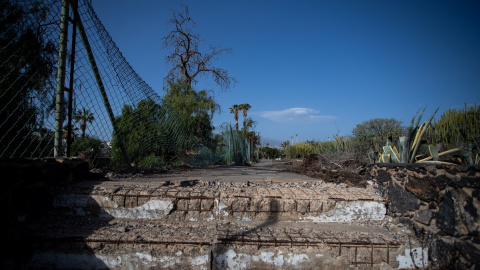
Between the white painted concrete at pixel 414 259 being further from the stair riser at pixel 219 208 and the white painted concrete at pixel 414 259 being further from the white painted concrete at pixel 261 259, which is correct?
the white painted concrete at pixel 261 259

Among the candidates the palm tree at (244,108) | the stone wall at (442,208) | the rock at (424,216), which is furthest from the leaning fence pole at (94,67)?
the palm tree at (244,108)

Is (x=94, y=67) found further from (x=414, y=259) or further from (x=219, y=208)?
(x=414, y=259)

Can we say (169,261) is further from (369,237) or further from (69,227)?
(369,237)

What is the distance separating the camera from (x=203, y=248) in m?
1.82

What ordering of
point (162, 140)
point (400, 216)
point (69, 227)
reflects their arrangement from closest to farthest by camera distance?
point (69, 227) → point (400, 216) → point (162, 140)

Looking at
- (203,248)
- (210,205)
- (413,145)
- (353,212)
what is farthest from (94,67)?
(413,145)

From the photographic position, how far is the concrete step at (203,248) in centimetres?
178

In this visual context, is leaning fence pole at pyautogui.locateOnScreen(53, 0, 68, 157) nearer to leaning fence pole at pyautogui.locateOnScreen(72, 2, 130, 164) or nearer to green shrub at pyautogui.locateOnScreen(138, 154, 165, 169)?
leaning fence pole at pyautogui.locateOnScreen(72, 2, 130, 164)

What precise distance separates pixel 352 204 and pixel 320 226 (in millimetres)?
399

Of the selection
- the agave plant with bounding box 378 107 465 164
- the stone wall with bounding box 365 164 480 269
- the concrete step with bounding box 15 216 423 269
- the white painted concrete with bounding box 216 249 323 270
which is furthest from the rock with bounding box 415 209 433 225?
the agave plant with bounding box 378 107 465 164

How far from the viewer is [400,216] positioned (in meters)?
2.23

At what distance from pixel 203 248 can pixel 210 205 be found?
0.48 metres

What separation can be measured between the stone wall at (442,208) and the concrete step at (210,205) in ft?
0.74

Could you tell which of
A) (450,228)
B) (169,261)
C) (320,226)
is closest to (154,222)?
(169,261)
